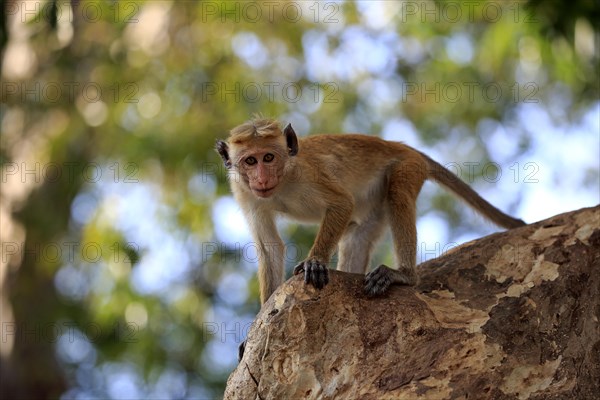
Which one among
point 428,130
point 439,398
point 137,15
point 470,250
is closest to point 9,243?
point 137,15

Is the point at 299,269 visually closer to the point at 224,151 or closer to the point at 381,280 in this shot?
the point at 381,280

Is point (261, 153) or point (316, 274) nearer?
point (316, 274)

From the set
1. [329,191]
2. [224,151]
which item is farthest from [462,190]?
[224,151]

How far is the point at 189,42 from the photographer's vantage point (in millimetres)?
20969

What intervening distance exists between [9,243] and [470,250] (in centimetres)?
1324

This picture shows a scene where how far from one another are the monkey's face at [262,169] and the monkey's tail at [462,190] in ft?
6.73

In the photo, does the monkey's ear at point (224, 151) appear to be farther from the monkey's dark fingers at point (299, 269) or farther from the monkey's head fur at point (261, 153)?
the monkey's dark fingers at point (299, 269)

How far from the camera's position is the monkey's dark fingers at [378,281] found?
23.9ft

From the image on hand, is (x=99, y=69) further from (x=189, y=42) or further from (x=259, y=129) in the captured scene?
(x=259, y=129)

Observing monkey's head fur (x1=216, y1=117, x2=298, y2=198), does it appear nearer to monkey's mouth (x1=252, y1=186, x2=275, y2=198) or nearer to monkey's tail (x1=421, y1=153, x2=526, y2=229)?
monkey's mouth (x1=252, y1=186, x2=275, y2=198)

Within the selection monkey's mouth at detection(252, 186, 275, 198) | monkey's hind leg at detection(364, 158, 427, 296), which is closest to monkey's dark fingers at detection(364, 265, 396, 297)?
monkey's hind leg at detection(364, 158, 427, 296)

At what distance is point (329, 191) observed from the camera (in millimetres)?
8531

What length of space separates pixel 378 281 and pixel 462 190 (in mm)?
2841

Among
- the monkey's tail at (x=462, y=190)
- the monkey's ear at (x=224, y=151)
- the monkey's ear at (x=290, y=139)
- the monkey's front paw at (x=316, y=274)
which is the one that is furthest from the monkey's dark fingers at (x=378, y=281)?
the monkey's tail at (x=462, y=190)
